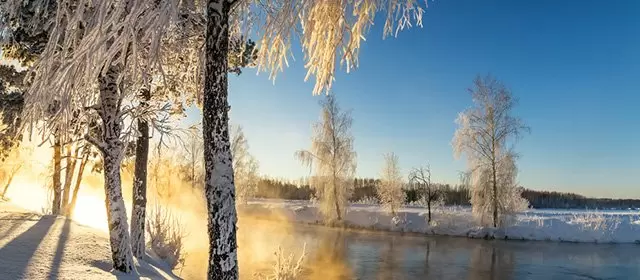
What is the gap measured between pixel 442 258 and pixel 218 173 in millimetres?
18068

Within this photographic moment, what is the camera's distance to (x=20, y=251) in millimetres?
6648

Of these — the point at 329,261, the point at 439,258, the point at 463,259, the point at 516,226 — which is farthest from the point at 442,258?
the point at 516,226

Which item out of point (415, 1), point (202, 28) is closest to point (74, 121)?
point (202, 28)

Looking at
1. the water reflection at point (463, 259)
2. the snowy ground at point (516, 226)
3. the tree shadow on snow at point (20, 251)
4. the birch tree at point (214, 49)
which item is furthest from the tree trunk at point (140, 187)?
the snowy ground at point (516, 226)

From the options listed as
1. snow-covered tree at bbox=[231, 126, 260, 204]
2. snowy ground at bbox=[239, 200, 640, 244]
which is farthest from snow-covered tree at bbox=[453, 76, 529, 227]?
snow-covered tree at bbox=[231, 126, 260, 204]

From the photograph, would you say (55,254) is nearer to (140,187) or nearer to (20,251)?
(20,251)

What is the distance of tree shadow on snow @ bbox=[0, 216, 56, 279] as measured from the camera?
18.2ft

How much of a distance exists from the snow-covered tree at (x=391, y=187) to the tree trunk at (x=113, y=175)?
3202cm

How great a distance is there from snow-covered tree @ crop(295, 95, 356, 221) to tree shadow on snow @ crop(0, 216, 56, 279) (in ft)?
91.4

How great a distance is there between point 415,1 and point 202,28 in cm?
315

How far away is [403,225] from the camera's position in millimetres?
34688

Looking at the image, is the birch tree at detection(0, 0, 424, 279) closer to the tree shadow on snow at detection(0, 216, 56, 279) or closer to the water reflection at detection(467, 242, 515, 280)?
the tree shadow on snow at detection(0, 216, 56, 279)

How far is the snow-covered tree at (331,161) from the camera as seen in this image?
3641 cm

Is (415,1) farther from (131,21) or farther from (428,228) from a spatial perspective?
(428,228)
